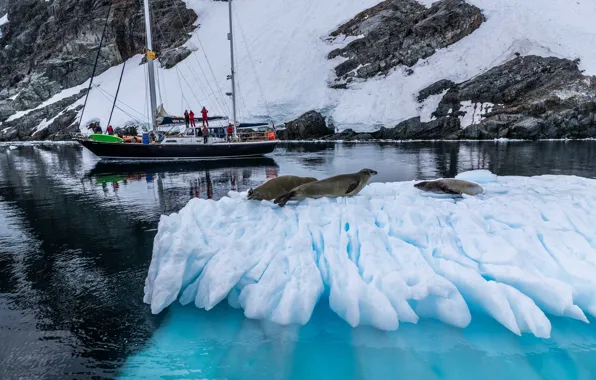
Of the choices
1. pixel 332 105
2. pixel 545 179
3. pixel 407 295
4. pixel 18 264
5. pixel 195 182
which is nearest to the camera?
pixel 407 295

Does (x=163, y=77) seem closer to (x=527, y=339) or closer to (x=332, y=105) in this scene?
(x=332, y=105)

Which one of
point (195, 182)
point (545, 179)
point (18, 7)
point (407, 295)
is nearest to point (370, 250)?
point (407, 295)

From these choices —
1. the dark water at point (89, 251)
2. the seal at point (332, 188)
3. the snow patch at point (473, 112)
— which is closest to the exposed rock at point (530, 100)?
the snow patch at point (473, 112)

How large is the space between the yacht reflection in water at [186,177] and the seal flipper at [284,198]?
5110 millimetres

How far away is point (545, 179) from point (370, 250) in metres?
5.22

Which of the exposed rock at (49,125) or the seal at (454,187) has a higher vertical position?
the exposed rock at (49,125)

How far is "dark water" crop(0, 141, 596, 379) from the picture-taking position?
369 cm

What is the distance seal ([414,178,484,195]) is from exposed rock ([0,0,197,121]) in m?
51.2

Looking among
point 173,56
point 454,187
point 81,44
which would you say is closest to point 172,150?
point 454,187

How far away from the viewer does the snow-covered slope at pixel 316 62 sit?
35.7 m

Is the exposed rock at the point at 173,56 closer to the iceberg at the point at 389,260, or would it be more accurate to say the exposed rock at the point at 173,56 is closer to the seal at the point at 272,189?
the seal at the point at 272,189

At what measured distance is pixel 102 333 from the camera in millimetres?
3939

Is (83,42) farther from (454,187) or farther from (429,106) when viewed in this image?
(454,187)

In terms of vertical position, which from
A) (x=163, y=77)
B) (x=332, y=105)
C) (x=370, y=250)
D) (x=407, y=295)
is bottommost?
(x=407, y=295)
